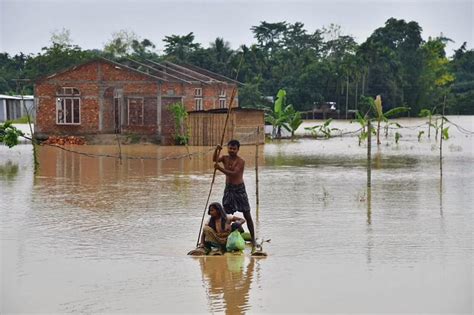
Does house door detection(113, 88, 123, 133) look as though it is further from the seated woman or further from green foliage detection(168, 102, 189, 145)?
the seated woman

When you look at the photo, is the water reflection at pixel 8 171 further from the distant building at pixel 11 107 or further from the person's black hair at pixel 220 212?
the distant building at pixel 11 107

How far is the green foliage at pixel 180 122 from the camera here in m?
32.9

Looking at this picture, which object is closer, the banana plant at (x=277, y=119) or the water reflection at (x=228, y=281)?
the water reflection at (x=228, y=281)

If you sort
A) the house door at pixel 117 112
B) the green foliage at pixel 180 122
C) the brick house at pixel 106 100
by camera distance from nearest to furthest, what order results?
the green foliage at pixel 180 122, the brick house at pixel 106 100, the house door at pixel 117 112

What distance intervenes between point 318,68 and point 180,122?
2845cm

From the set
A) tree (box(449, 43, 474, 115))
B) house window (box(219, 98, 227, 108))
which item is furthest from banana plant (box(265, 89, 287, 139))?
tree (box(449, 43, 474, 115))

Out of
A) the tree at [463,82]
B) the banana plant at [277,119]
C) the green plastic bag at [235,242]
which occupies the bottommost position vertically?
the green plastic bag at [235,242]

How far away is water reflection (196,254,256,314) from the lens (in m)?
8.04

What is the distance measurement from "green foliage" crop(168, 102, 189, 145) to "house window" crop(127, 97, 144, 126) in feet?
4.80

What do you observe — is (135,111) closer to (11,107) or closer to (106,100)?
(106,100)

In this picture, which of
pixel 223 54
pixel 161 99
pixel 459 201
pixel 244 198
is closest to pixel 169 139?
pixel 161 99

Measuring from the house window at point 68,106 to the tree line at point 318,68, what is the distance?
61.7 feet

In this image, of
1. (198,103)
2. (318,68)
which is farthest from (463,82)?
(198,103)

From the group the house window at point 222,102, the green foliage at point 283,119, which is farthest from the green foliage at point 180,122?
the house window at point 222,102
